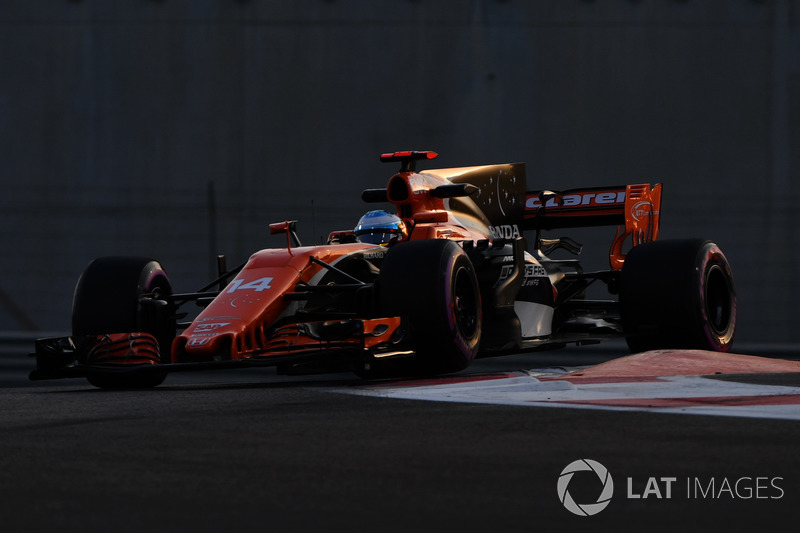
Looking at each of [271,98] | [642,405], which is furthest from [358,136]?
[642,405]

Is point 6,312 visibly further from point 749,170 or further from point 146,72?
point 749,170

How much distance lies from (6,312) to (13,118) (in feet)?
5.21

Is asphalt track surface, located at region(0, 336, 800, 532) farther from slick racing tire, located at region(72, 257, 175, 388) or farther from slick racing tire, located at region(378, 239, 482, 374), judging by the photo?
slick racing tire, located at region(72, 257, 175, 388)

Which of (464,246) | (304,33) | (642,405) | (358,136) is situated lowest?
(642,405)

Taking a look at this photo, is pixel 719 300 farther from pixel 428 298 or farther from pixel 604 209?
pixel 428 298

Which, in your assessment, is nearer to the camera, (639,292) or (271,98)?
(639,292)

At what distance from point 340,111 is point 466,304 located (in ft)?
9.98

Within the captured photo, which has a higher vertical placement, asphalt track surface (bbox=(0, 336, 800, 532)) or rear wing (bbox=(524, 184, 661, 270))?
rear wing (bbox=(524, 184, 661, 270))

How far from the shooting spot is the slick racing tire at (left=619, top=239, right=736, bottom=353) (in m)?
8.81

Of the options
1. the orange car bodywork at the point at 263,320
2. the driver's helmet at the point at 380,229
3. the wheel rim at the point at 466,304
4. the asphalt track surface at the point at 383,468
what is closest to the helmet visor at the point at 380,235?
the driver's helmet at the point at 380,229

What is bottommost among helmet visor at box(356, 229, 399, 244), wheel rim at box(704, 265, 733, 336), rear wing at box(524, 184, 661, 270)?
wheel rim at box(704, 265, 733, 336)

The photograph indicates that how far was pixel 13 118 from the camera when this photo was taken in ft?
33.8

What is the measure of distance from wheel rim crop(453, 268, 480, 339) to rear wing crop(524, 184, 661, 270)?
197 centimetres

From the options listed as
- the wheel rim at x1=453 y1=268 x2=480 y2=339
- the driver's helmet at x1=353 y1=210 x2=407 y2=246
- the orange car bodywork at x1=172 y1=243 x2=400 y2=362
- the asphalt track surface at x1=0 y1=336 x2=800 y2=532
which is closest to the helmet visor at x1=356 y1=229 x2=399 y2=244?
the driver's helmet at x1=353 y1=210 x2=407 y2=246
